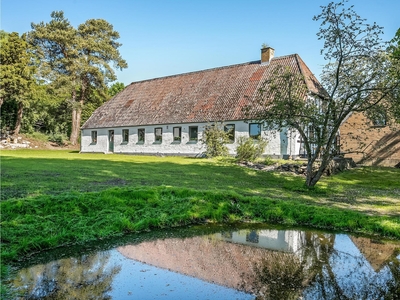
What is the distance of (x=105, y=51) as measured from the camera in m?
41.5

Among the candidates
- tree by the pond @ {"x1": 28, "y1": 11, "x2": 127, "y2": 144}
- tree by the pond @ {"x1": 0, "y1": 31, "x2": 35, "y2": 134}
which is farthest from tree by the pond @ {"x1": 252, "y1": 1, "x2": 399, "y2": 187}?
tree by the pond @ {"x1": 28, "y1": 11, "x2": 127, "y2": 144}

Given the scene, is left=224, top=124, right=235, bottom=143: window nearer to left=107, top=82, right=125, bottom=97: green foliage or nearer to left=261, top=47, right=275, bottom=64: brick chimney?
left=261, top=47, right=275, bottom=64: brick chimney

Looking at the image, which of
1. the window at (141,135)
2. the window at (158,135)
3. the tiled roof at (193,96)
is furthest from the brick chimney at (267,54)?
the window at (141,135)

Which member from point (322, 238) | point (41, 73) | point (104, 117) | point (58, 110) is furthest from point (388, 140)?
point (58, 110)

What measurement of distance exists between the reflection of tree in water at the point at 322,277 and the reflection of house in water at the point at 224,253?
69mm

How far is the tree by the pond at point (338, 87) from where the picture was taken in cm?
988

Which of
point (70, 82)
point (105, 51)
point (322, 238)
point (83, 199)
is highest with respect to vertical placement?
point (105, 51)

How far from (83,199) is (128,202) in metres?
0.94

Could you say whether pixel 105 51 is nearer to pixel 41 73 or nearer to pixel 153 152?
pixel 41 73

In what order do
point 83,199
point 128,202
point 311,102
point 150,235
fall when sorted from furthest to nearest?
1. point 311,102
2. point 128,202
3. point 83,199
4. point 150,235

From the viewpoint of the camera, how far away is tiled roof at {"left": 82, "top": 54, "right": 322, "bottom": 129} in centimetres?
2383

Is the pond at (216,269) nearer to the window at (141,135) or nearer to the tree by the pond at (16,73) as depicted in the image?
the window at (141,135)

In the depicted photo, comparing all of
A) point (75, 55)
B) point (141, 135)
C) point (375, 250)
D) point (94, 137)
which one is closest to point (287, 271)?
point (375, 250)

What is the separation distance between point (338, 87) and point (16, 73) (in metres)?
32.8
